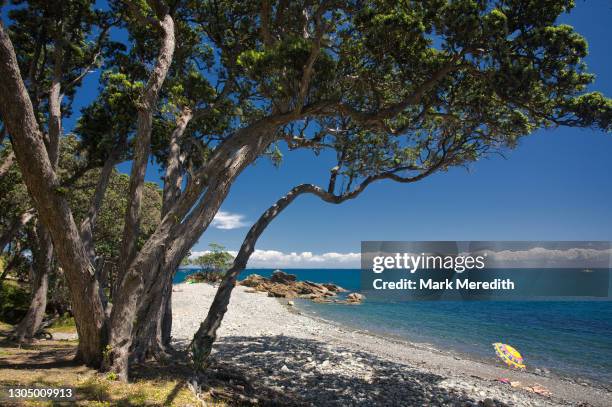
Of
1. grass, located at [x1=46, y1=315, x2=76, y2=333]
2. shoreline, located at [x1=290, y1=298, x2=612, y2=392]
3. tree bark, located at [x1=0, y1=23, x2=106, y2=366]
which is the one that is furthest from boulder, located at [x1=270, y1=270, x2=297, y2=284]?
tree bark, located at [x1=0, y1=23, x2=106, y2=366]

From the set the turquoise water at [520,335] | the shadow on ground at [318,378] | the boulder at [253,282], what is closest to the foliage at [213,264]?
the boulder at [253,282]

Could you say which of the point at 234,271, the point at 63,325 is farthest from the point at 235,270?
the point at 63,325

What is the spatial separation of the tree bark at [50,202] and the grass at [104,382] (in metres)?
0.50

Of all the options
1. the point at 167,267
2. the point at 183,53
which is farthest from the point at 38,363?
the point at 183,53

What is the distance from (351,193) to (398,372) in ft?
19.5

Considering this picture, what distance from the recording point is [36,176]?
5.36 meters

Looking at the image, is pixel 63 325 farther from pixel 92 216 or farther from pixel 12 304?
pixel 92 216

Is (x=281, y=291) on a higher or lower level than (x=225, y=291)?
lower

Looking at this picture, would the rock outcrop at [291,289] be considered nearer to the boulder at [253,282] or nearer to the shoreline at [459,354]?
the boulder at [253,282]

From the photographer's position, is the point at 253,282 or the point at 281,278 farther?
the point at 281,278

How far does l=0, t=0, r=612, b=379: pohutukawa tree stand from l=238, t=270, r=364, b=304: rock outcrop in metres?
35.0

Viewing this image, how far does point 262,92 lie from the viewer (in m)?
8.32

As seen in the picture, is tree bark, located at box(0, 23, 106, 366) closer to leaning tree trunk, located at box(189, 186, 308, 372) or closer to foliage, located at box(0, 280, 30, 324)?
leaning tree trunk, located at box(189, 186, 308, 372)

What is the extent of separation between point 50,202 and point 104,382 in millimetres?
2987
